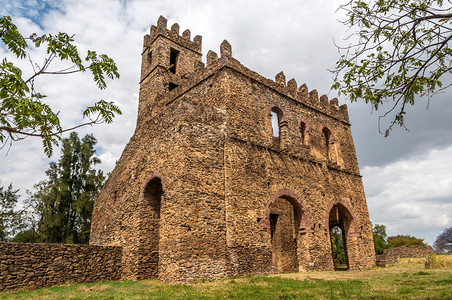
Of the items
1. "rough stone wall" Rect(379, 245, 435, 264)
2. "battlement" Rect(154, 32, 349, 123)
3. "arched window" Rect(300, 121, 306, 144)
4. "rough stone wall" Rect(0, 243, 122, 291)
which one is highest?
"battlement" Rect(154, 32, 349, 123)

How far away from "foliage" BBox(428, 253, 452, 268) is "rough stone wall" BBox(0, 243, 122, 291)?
13744mm

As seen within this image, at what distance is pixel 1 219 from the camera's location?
26125mm

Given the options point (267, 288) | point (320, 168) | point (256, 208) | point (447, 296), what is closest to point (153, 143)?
point (256, 208)

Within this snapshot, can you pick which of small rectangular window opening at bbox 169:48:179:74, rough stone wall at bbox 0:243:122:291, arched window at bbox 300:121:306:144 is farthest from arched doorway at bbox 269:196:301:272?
small rectangular window opening at bbox 169:48:179:74

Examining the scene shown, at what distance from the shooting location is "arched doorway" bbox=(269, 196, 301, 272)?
16422mm

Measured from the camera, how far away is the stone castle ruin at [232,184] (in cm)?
1077

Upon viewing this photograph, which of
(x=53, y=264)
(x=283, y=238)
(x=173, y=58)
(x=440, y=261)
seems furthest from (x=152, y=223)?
(x=173, y=58)

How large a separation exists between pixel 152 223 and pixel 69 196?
15.9 meters

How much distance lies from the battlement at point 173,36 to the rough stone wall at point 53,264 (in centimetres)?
1527

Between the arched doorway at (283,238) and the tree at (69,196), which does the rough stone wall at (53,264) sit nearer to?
the arched doorway at (283,238)

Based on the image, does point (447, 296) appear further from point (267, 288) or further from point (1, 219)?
point (1, 219)

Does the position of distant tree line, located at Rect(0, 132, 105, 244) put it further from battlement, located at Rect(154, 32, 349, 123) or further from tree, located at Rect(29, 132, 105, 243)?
battlement, located at Rect(154, 32, 349, 123)

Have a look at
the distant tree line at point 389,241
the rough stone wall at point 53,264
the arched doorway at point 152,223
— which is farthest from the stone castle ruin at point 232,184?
the distant tree line at point 389,241

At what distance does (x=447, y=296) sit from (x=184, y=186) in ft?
25.4
